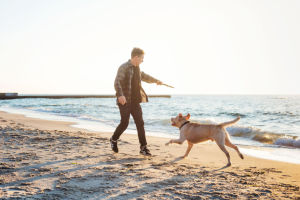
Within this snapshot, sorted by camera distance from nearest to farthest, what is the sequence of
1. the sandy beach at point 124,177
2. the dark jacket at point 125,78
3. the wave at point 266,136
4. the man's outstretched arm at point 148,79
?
the sandy beach at point 124,177
the dark jacket at point 125,78
the man's outstretched arm at point 148,79
the wave at point 266,136

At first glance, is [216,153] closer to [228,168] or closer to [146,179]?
[228,168]

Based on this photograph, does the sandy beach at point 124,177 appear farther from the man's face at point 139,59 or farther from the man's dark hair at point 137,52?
the man's dark hair at point 137,52

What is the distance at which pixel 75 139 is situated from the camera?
22.1 ft

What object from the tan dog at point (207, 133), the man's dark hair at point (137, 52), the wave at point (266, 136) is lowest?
the wave at point (266, 136)

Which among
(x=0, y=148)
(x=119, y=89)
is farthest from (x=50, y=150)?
(x=119, y=89)

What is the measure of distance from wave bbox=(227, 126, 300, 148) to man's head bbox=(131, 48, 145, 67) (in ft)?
21.6

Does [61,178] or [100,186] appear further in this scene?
[61,178]

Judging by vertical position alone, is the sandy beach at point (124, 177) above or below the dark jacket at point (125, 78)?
below

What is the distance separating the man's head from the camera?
5.06 meters

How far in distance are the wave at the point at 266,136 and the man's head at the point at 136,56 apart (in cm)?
658

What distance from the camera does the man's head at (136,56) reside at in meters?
5.06

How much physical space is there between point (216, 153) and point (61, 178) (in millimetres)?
4243

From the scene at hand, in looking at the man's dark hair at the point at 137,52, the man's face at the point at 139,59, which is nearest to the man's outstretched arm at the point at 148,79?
the man's face at the point at 139,59

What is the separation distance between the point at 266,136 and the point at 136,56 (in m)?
7.23
